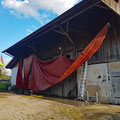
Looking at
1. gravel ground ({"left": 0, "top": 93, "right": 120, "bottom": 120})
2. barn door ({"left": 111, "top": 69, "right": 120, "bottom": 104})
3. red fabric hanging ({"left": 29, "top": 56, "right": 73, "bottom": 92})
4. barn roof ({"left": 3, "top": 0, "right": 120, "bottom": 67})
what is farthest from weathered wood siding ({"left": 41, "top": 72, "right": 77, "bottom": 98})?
barn roof ({"left": 3, "top": 0, "right": 120, "bottom": 67})

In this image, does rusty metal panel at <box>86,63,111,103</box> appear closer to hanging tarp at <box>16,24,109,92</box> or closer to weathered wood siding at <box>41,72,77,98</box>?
hanging tarp at <box>16,24,109,92</box>

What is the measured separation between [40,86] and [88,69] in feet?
9.64

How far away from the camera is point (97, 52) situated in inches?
211

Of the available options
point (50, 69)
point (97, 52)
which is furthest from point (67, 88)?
Answer: point (97, 52)

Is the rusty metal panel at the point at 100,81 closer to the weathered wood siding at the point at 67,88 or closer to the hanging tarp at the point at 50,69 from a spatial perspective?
the hanging tarp at the point at 50,69

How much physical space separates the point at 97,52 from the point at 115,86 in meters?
1.72

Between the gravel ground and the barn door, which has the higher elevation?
the barn door

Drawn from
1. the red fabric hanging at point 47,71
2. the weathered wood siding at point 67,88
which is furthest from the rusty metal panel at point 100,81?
the red fabric hanging at point 47,71

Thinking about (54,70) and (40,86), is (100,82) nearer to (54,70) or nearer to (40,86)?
(54,70)

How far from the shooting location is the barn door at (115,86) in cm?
442

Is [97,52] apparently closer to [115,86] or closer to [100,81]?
[100,81]

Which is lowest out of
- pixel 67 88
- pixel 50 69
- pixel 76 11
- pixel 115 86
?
pixel 67 88

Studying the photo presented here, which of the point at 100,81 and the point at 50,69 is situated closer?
the point at 100,81

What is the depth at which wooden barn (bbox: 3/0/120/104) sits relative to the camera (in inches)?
179
